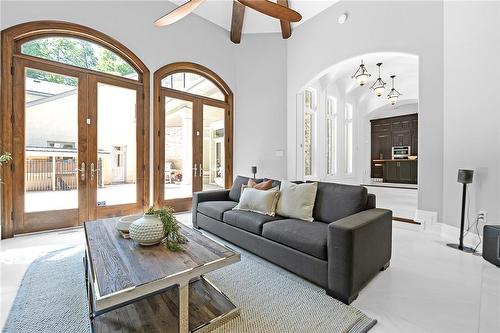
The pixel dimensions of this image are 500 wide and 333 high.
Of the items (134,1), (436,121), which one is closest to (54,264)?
(134,1)

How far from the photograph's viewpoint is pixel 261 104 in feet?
18.8

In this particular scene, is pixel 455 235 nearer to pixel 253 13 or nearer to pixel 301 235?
pixel 301 235

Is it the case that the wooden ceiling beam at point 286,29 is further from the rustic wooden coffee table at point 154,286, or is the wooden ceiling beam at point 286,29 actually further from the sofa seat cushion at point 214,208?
the rustic wooden coffee table at point 154,286

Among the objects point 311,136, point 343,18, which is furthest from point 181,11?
point 311,136

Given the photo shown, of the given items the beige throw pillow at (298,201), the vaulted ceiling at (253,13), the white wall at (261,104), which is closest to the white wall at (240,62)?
the white wall at (261,104)

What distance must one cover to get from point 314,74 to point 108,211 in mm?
4907

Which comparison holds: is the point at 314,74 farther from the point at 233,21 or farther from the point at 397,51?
the point at 233,21

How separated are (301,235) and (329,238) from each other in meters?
0.33

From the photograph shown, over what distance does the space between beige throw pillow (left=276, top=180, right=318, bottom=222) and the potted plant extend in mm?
1322

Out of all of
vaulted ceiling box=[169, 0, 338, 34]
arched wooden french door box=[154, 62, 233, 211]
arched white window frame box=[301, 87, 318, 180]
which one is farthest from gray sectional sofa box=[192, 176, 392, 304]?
vaulted ceiling box=[169, 0, 338, 34]

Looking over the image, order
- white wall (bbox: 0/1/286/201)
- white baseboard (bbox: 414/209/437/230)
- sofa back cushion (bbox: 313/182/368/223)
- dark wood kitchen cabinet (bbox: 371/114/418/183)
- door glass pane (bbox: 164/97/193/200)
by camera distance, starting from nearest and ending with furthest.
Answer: sofa back cushion (bbox: 313/182/368/223), white baseboard (bbox: 414/209/437/230), white wall (bbox: 0/1/286/201), door glass pane (bbox: 164/97/193/200), dark wood kitchen cabinet (bbox: 371/114/418/183)

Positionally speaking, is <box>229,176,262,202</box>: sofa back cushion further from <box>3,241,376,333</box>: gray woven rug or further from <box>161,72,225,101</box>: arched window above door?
<box>161,72,225,101</box>: arched window above door

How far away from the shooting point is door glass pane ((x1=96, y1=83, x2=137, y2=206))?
3.98 metres

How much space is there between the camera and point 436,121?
3.46 metres
